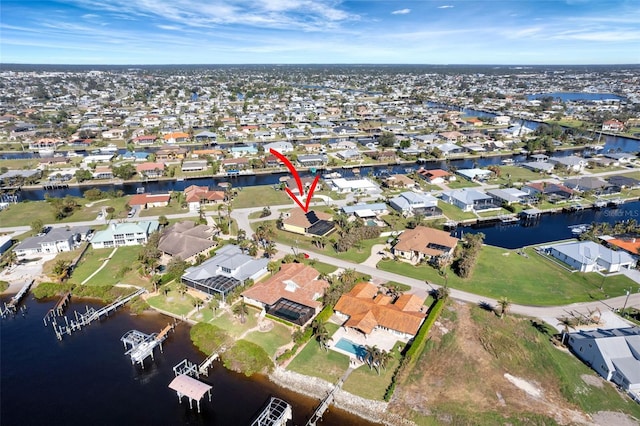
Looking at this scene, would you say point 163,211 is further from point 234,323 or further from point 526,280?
point 526,280

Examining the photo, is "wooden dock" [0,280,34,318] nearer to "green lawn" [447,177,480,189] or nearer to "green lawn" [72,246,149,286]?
"green lawn" [72,246,149,286]

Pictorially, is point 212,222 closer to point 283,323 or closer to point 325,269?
point 325,269

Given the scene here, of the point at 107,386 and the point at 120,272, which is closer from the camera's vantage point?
the point at 107,386

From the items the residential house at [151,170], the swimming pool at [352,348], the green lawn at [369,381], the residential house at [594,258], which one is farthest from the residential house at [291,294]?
the residential house at [151,170]

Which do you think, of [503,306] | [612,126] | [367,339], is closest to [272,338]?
[367,339]

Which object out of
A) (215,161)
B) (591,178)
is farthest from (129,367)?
(591,178)
